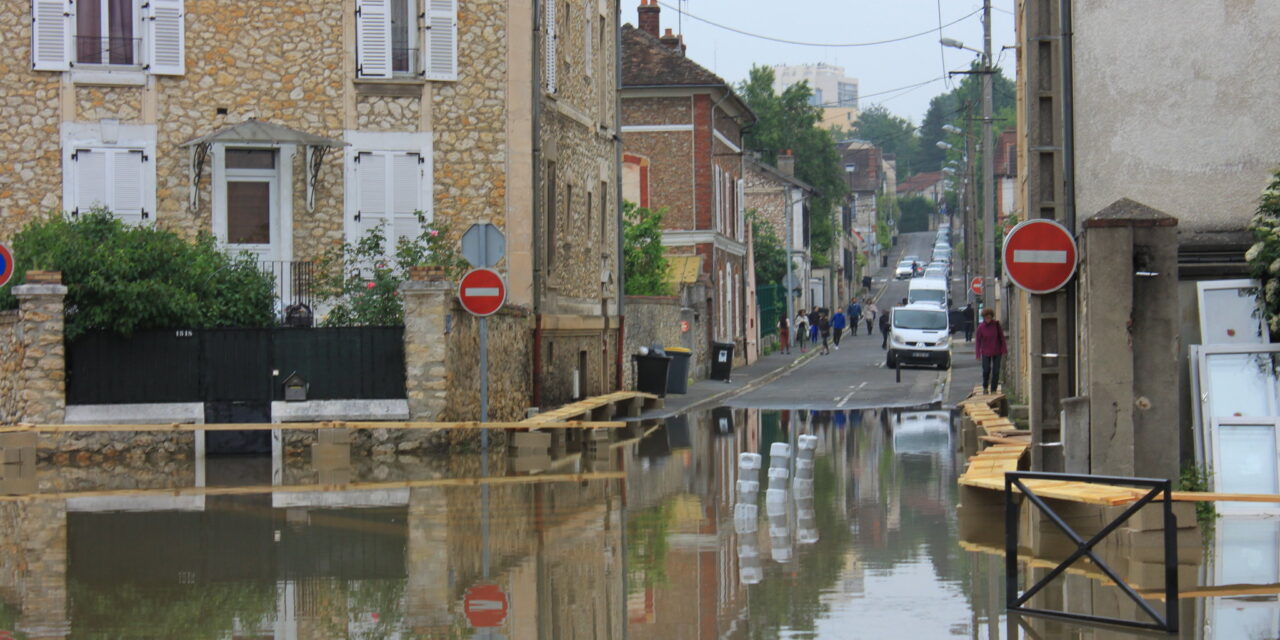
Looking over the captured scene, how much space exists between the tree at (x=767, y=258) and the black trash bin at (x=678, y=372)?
111ft

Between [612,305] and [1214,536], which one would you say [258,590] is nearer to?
[1214,536]

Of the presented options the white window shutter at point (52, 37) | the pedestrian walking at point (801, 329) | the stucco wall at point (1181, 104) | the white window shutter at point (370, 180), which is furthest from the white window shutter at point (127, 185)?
the pedestrian walking at point (801, 329)

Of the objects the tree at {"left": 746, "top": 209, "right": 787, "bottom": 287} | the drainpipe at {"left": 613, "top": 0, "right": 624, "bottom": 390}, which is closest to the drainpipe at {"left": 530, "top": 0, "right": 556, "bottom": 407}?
the drainpipe at {"left": 613, "top": 0, "right": 624, "bottom": 390}

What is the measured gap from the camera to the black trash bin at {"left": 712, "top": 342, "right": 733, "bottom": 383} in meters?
43.3

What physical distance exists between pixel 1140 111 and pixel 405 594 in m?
8.98

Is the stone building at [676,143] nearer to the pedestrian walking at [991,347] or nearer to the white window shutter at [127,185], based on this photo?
the pedestrian walking at [991,347]

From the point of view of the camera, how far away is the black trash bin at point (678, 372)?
38.1m

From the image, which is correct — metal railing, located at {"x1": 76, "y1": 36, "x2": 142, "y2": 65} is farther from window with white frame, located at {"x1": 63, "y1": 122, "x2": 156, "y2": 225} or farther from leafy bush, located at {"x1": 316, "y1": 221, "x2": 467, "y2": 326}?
leafy bush, located at {"x1": 316, "y1": 221, "x2": 467, "y2": 326}

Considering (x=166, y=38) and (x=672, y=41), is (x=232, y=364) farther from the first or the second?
(x=672, y=41)

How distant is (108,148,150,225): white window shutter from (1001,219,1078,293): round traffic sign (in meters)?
16.6

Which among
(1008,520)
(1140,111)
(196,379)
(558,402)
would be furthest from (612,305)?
(1008,520)

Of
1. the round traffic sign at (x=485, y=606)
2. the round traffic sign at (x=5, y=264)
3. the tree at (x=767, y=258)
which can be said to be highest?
the tree at (x=767, y=258)

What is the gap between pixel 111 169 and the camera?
2639 centimetres

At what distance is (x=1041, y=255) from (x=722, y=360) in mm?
29156
